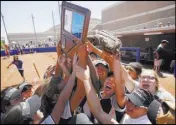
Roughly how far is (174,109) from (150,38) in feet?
49.8

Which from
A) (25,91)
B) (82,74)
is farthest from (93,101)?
(25,91)

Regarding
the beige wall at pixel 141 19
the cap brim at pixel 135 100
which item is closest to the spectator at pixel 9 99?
the cap brim at pixel 135 100

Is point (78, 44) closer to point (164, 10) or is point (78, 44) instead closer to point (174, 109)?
point (174, 109)

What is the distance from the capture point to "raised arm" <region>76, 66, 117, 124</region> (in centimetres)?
151

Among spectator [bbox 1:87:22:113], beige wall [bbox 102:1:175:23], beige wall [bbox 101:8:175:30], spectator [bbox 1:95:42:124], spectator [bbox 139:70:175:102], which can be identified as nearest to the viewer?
spectator [bbox 1:95:42:124]

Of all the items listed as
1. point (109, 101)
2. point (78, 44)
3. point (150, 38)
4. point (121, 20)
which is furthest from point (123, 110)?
point (121, 20)

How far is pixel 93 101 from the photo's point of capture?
1.54m

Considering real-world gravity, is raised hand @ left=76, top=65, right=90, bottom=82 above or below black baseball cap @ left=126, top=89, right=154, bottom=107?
above

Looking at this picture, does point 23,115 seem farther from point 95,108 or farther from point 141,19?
point 141,19

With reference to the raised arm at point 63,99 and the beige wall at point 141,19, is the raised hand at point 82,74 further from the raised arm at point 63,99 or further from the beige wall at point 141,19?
the beige wall at point 141,19

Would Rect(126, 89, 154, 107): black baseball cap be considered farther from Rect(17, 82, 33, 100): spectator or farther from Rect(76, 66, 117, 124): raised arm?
Rect(17, 82, 33, 100): spectator

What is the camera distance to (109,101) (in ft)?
7.34

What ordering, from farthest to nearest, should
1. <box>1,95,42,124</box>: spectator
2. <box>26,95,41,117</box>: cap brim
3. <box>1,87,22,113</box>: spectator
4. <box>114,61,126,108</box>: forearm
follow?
<box>1,87,22,113</box>: spectator, <box>114,61,126,108</box>: forearm, <box>26,95,41,117</box>: cap brim, <box>1,95,42,124</box>: spectator

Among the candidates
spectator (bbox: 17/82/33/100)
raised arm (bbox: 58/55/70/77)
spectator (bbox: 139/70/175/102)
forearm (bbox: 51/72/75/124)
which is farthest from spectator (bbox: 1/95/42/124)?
spectator (bbox: 139/70/175/102)
